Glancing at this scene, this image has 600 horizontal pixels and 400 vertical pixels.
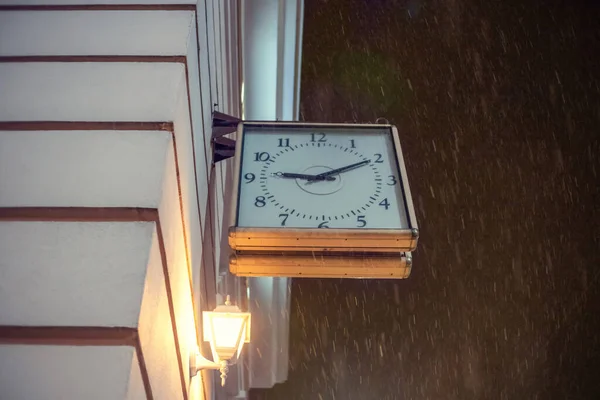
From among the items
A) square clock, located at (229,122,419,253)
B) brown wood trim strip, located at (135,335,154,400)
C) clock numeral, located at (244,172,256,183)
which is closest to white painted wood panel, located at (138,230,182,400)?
brown wood trim strip, located at (135,335,154,400)

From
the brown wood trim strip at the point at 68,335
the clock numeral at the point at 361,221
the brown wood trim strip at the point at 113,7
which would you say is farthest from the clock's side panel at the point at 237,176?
the brown wood trim strip at the point at 68,335

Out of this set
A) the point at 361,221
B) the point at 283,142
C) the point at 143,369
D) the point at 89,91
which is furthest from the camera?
the point at 283,142

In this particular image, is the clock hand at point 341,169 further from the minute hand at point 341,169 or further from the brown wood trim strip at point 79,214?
the brown wood trim strip at point 79,214

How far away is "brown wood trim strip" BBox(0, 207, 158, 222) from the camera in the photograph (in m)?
1.60

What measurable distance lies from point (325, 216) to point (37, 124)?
1109 millimetres

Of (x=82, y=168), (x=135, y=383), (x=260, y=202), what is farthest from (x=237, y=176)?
(x=135, y=383)

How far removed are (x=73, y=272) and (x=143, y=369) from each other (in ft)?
0.94

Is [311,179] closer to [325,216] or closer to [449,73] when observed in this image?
[325,216]

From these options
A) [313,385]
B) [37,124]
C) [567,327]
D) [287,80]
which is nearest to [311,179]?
[37,124]

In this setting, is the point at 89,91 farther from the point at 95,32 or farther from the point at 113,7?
the point at 113,7

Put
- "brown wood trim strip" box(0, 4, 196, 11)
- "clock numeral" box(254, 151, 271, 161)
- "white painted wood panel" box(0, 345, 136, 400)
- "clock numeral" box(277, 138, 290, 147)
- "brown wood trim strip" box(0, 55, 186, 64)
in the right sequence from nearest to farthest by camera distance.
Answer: "white painted wood panel" box(0, 345, 136, 400) → "brown wood trim strip" box(0, 55, 186, 64) → "brown wood trim strip" box(0, 4, 196, 11) → "clock numeral" box(254, 151, 271, 161) → "clock numeral" box(277, 138, 290, 147)

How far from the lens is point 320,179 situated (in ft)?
8.73

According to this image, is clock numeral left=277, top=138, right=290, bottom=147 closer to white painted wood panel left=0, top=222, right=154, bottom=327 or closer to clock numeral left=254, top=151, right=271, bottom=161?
clock numeral left=254, top=151, right=271, bottom=161

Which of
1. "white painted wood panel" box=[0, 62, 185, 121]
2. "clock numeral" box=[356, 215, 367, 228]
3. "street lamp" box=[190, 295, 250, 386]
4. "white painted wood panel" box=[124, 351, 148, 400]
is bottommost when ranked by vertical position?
"street lamp" box=[190, 295, 250, 386]
